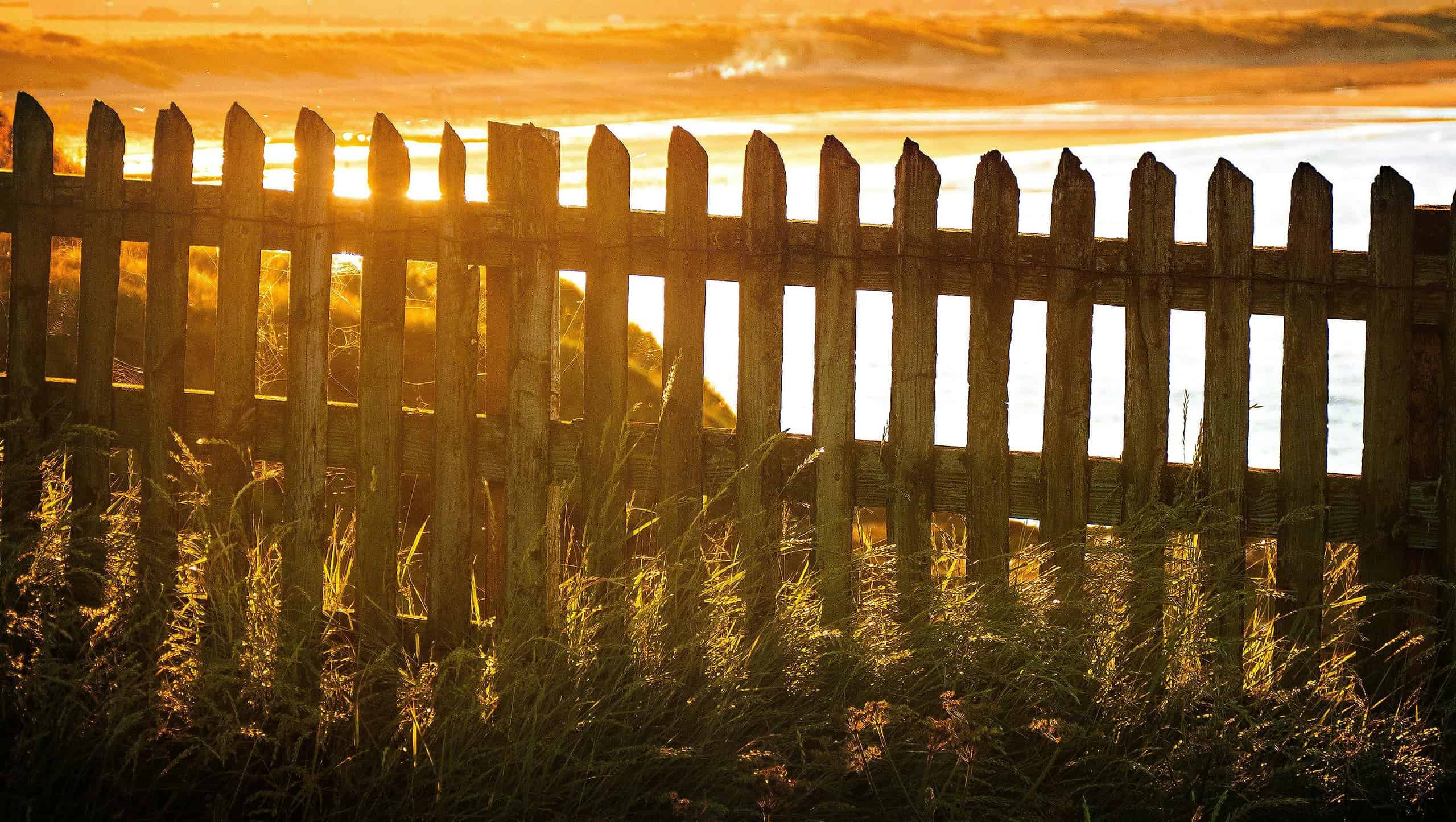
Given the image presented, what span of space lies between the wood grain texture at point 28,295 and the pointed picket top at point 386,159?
1.40 m

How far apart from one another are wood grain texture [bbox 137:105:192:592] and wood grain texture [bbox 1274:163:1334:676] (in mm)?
4125

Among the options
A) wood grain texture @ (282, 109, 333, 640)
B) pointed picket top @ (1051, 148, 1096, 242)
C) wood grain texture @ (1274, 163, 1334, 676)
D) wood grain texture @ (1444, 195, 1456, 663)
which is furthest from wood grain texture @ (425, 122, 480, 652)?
wood grain texture @ (1444, 195, 1456, 663)

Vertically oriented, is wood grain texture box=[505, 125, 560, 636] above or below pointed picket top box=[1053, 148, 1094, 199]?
below

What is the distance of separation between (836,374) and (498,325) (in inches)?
49.6

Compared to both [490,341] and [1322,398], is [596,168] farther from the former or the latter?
[1322,398]

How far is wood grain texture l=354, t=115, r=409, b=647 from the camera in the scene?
13.6ft

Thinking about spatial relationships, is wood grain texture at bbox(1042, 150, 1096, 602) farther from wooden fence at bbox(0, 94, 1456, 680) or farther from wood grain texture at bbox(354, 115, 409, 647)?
wood grain texture at bbox(354, 115, 409, 647)

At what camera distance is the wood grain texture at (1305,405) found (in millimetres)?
4148

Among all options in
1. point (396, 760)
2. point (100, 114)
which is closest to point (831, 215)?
point (396, 760)

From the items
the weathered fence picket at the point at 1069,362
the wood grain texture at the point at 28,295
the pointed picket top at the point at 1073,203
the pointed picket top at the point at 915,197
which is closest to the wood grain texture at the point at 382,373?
the wood grain texture at the point at 28,295

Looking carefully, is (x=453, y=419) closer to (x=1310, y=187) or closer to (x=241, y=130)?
(x=241, y=130)

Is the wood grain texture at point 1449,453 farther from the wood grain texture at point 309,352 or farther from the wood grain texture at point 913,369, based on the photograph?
the wood grain texture at point 309,352

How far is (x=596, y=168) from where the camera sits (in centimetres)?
404

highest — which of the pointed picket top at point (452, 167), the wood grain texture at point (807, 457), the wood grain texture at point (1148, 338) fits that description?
the pointed picket top at point (452, 167)
